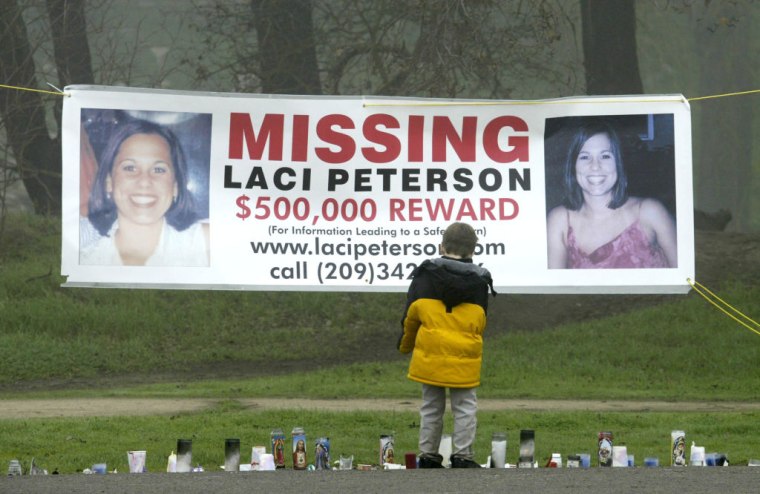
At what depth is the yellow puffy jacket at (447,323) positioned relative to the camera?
8453 mm

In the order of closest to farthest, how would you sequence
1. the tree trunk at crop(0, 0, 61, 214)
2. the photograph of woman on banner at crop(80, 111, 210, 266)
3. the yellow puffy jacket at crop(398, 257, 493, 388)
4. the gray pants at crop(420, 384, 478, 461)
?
1. the yellow puffy jacket at crop(398, 257, 493, 388)
2. the gray pants at crop(420, 384, 478, 461)
3. the photograph of woman on banner at crop(80, 111, 210, 266)
4. the tree trunk at crop(0, 0, 61, 214)

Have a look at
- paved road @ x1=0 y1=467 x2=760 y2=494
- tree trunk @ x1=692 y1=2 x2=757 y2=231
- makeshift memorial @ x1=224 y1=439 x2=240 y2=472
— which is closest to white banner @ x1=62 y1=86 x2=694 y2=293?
makeshift memorial @ x1=224 y1=439 x2=240 y2=472

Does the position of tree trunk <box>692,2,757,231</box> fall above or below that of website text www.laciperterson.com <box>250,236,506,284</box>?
above

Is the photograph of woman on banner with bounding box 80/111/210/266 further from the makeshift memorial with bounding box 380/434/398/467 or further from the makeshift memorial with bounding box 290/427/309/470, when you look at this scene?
the makeshift memorial with bounding box 380/434/398/467

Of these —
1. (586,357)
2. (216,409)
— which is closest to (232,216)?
(216,409)

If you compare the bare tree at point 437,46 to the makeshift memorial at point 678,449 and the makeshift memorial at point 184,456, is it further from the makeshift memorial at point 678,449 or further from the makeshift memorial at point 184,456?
the makeshift memorial at point 184,456

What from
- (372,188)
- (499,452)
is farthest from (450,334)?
(372,188)

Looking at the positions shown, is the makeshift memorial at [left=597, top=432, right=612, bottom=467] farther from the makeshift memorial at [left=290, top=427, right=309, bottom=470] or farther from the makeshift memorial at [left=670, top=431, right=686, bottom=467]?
the makeshift memorial at [left=290, top=427, right=309, bottom=470]

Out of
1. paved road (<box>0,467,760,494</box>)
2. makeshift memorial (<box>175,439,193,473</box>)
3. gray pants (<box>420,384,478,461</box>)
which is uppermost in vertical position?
gray pants (<box>420,384,478,461</box>)

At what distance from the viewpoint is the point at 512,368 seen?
660 inches

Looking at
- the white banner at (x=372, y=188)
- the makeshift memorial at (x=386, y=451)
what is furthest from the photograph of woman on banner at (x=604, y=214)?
the makeshift memorial at (x=386, y=451)

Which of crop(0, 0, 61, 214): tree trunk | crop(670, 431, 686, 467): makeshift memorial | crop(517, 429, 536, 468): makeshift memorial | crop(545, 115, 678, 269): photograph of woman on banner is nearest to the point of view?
crop(517, 429, 536, 468): makeshift memorial

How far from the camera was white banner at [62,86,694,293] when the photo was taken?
9.84 metres

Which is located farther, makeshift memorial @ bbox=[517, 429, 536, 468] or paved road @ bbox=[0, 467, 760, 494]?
makeshift memorial @ bbox=[517, 429, 536, 468]
